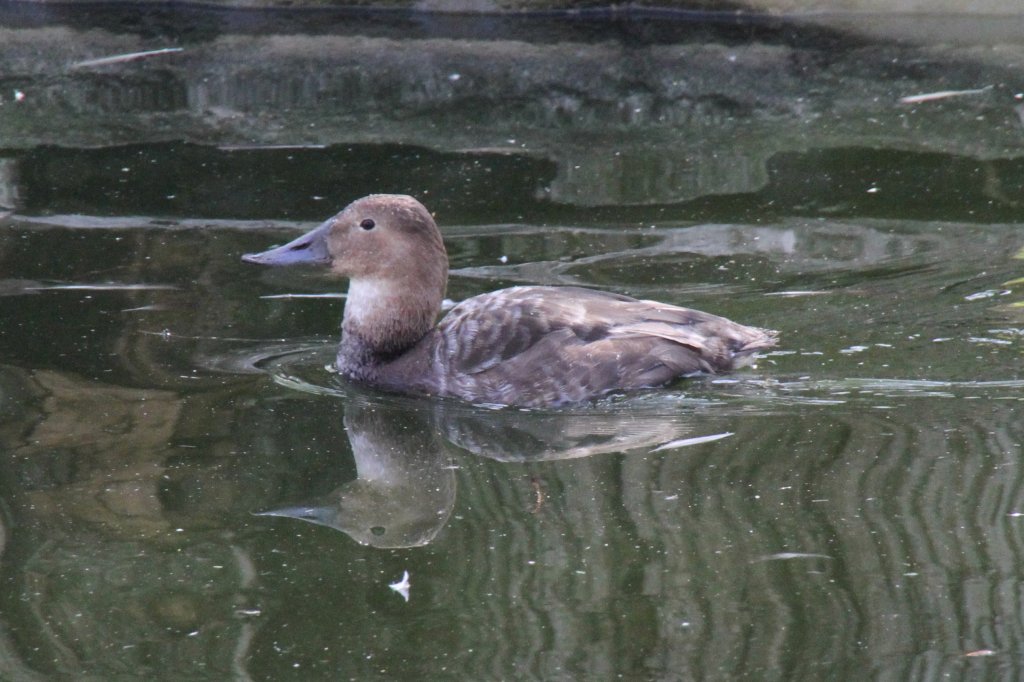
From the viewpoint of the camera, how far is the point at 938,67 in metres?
10.9

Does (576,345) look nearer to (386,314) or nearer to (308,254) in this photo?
(386,314)

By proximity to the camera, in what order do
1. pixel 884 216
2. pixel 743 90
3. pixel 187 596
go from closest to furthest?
pixel 187 596 → pixel 884 216 → pixel 743 90

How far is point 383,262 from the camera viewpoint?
22.0 ft

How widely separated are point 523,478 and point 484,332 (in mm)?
1127

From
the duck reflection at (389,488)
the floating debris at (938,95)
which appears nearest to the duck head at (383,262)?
the duck reflection at (389,488)

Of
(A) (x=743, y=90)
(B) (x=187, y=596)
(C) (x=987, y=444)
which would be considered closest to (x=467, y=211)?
(A) (x=743, y=90)

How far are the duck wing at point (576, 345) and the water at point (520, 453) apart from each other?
0.35 ft

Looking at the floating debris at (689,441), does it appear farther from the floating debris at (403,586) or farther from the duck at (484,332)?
the floating debris at (403,586)

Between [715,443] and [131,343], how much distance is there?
2.64 metres

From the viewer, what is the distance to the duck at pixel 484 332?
6.32 meters

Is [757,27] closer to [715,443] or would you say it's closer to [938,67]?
[938,67]

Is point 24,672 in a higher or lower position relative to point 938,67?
lower

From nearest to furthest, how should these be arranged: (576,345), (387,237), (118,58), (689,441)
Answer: (689,441) → (576,345) → (387,237) → (118,58)

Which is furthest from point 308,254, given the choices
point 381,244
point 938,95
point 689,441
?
point 938,95
